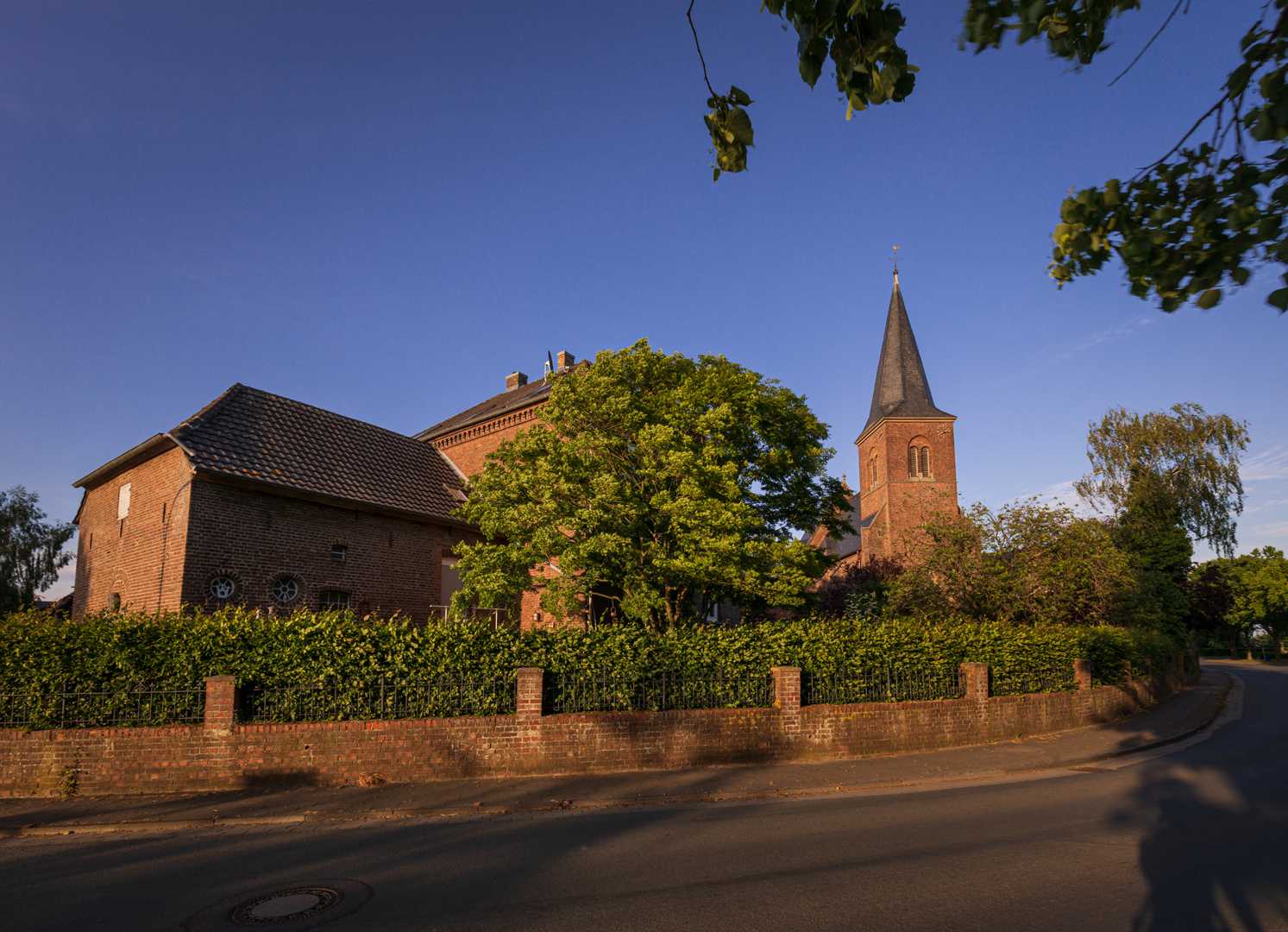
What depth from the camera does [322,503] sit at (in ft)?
66.0

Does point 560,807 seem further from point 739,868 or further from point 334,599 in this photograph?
point 334,599

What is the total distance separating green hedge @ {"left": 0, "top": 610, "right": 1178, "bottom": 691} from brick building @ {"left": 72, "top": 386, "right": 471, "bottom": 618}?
15.3 ft

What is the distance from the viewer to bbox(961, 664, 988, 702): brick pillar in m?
16.5

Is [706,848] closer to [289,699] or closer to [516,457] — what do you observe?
[289,699]

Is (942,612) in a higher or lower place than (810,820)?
higher

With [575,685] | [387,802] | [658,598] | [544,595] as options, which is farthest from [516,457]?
[387,802]

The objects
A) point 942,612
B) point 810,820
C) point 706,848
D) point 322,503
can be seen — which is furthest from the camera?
point 942,612

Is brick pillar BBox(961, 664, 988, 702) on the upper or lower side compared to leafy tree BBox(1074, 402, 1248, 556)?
lower

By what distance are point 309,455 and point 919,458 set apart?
38217 mm

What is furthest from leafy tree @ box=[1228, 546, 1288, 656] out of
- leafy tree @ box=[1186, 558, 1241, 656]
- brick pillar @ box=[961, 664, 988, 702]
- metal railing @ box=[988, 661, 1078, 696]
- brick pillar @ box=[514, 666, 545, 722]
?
brick pillar @ box=[514, 666, 545, 722]

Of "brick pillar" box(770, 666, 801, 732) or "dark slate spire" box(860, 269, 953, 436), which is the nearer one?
"brick pillar" box(770, 666, 801, 732)

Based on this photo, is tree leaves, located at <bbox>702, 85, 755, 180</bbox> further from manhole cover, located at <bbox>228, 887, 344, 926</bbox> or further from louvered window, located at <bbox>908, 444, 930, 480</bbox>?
louvered window, located at <bbox>908, 444, 930, 480</bbox>

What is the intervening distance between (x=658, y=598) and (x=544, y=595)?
2643 millimetres

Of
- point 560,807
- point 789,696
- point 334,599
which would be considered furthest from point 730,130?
point 334,599
